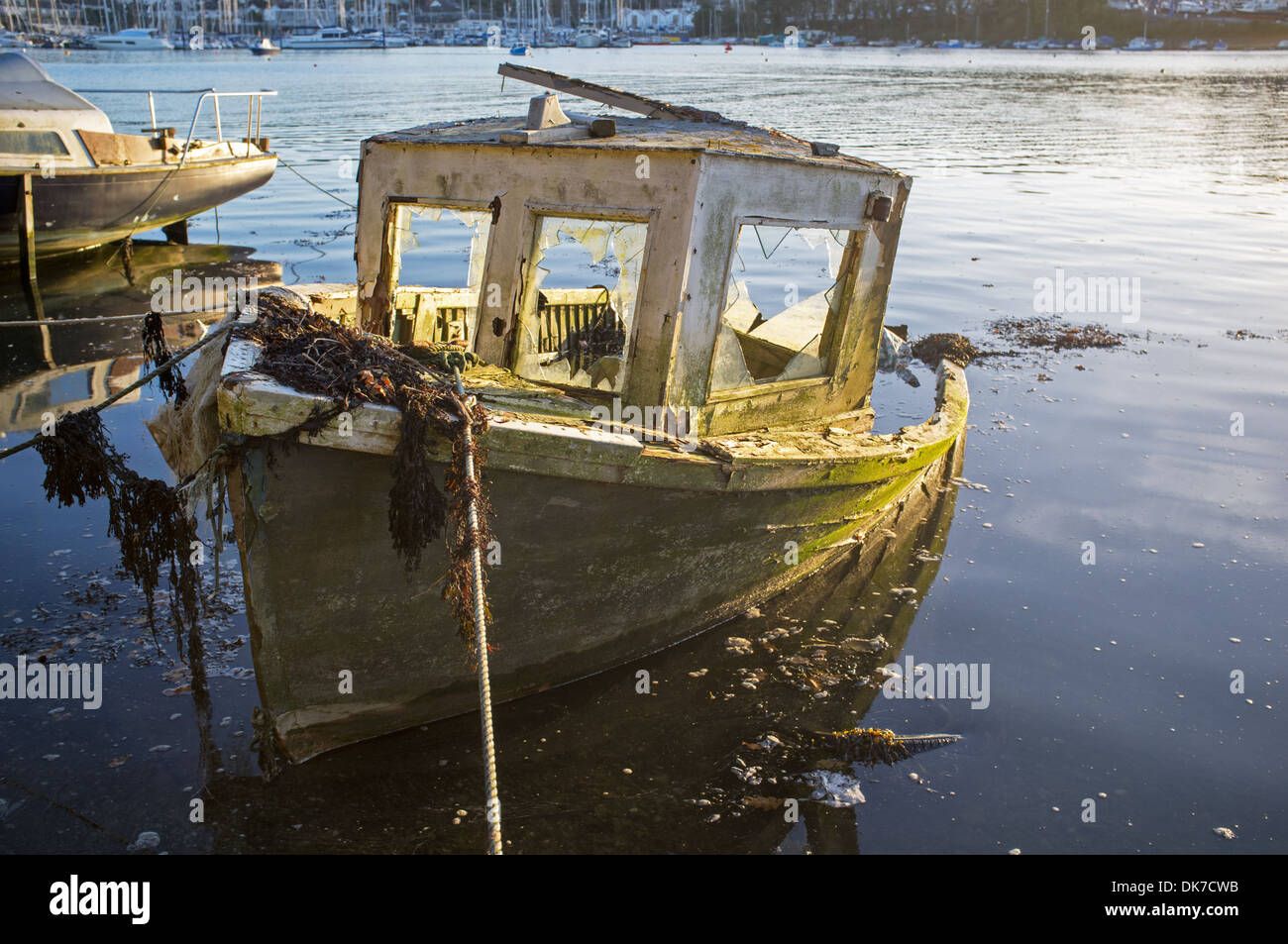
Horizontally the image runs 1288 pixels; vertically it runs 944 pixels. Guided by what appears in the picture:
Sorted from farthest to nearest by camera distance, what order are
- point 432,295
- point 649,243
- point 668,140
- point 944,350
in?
point 944,350 < point 432,295 < point 668,140 < point 649,243

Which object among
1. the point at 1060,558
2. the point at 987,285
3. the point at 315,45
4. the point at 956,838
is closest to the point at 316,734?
the point at 956,838

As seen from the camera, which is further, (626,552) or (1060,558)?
(1060,558)

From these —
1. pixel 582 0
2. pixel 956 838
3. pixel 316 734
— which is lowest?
pixel 956 838

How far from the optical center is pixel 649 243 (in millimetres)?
5336

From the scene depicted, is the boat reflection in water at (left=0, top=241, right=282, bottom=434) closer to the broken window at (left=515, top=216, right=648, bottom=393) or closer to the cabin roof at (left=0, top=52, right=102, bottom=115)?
the cabin roof at (left=0, top=52, right=102, bottom=115)

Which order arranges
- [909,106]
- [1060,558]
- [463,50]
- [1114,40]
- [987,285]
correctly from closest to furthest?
[1060,558], [987,285], [909,106], [1114,40], [463,50]

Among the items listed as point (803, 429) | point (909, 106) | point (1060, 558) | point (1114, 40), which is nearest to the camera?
point (803, 429)

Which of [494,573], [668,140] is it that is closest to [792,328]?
[668,140]

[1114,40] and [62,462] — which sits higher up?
[1114,40]

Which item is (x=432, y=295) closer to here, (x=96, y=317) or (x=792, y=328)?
(x=792, y=328)

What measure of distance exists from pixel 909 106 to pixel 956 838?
43.2 meters

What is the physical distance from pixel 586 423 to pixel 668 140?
5.71 feet

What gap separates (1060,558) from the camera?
7.52 metres

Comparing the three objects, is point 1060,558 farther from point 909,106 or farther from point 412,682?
point 909,106
